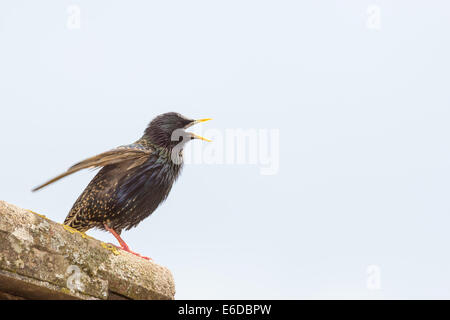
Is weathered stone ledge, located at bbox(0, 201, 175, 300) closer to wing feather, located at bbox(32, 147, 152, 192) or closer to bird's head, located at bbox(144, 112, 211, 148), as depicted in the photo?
wing feather, located at bbox(32, 147, 152, 192)

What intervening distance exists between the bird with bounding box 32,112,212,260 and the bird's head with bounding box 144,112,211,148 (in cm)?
13

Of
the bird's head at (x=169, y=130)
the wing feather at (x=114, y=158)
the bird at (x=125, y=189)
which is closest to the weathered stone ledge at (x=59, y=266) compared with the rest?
the wing feather at (x=114, y=158)

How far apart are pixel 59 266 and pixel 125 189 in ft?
6.62

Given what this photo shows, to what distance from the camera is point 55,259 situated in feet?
9.62

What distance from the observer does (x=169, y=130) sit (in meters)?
5.63

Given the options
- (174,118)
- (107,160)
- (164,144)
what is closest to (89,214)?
(107,160)

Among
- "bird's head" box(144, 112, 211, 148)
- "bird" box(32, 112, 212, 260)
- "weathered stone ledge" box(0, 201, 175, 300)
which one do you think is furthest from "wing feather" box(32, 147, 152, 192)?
"weathered stone ledge" box(0, 201, 175, 300)

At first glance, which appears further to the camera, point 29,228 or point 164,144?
point 164,144

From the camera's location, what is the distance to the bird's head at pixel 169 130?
18.1ft

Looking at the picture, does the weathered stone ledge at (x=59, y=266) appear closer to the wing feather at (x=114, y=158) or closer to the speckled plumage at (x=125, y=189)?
the wing feather at (x=114, y=158)

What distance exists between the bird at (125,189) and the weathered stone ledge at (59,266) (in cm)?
141
